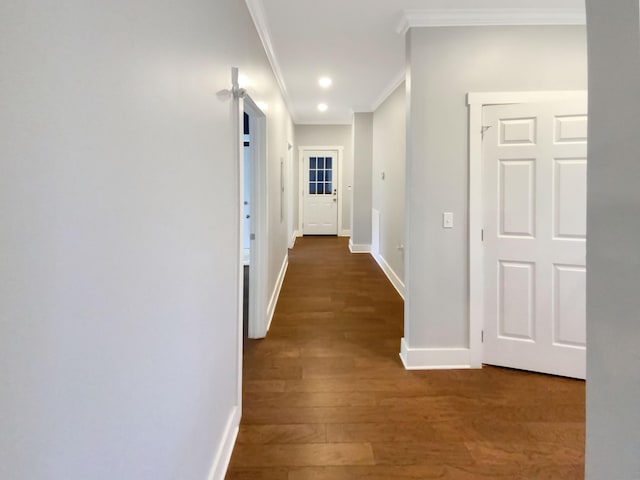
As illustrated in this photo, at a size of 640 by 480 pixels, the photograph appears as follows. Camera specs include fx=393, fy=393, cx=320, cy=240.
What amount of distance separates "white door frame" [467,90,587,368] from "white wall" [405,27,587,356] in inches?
1.7

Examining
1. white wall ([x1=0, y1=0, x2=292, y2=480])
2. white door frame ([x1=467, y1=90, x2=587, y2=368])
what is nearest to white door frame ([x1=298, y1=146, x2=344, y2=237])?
white door frame ([x1=467, y1=90, x2=587, y2=368])

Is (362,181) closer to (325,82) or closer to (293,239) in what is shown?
(293,239)

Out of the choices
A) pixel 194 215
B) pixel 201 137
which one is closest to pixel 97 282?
pixel 194 215

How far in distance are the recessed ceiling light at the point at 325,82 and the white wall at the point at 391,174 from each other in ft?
2.85

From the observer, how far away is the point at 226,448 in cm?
183

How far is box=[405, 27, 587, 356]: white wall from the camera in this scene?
8.79 ft

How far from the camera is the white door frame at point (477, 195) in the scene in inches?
105

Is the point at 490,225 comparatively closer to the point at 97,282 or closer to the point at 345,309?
the point at 345,309

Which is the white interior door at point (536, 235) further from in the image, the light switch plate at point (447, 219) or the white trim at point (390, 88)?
the white trim at point (390, 88)

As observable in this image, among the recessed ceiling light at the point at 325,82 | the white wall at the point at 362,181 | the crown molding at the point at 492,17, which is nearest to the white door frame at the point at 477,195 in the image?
the crown molding at the point at 492,17

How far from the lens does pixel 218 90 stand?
1.70m

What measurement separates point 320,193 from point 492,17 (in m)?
6.72

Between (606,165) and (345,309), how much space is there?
3494mm

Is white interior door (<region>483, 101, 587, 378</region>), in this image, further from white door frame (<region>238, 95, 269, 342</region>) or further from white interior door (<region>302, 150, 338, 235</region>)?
white interior door (<region>302, 150, 338, 235</region>)
